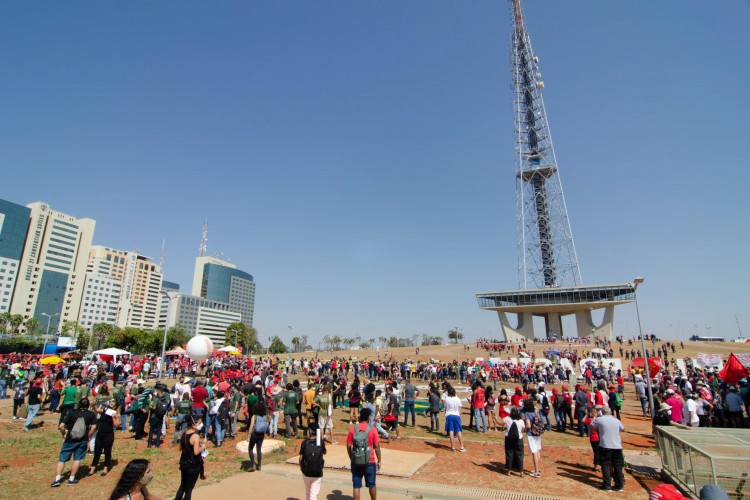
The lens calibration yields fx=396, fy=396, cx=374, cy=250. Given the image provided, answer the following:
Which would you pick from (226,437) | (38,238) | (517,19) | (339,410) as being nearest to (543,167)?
(517,19)

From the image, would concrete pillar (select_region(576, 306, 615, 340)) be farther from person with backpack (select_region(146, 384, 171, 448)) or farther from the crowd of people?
person with backpack (select_region(146, 384, 171, 448))

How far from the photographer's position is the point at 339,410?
18.9 m

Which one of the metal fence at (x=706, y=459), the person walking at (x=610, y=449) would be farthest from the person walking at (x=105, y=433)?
the metal fence at (x=706, y=459)

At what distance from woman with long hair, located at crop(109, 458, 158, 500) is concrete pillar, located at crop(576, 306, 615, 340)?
97.7 meters

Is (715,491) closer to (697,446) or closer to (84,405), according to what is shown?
(697,446)

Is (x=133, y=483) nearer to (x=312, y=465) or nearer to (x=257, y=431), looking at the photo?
(x=312, y=465)

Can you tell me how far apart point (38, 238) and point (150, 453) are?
159 metres

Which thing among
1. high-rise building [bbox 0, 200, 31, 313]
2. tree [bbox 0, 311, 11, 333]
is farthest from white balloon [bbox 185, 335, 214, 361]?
high-rise building [bbox 0, 200, 31, 313]

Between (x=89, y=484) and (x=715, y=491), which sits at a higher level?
(x=715, y=491)

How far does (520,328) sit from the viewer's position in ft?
314

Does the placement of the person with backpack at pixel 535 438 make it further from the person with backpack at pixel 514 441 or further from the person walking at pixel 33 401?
the person walking at pixel 33 401

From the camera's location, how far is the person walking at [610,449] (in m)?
8.23

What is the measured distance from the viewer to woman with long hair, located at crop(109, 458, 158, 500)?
3512 millimetres

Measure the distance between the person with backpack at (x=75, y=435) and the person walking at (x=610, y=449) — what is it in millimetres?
10726
